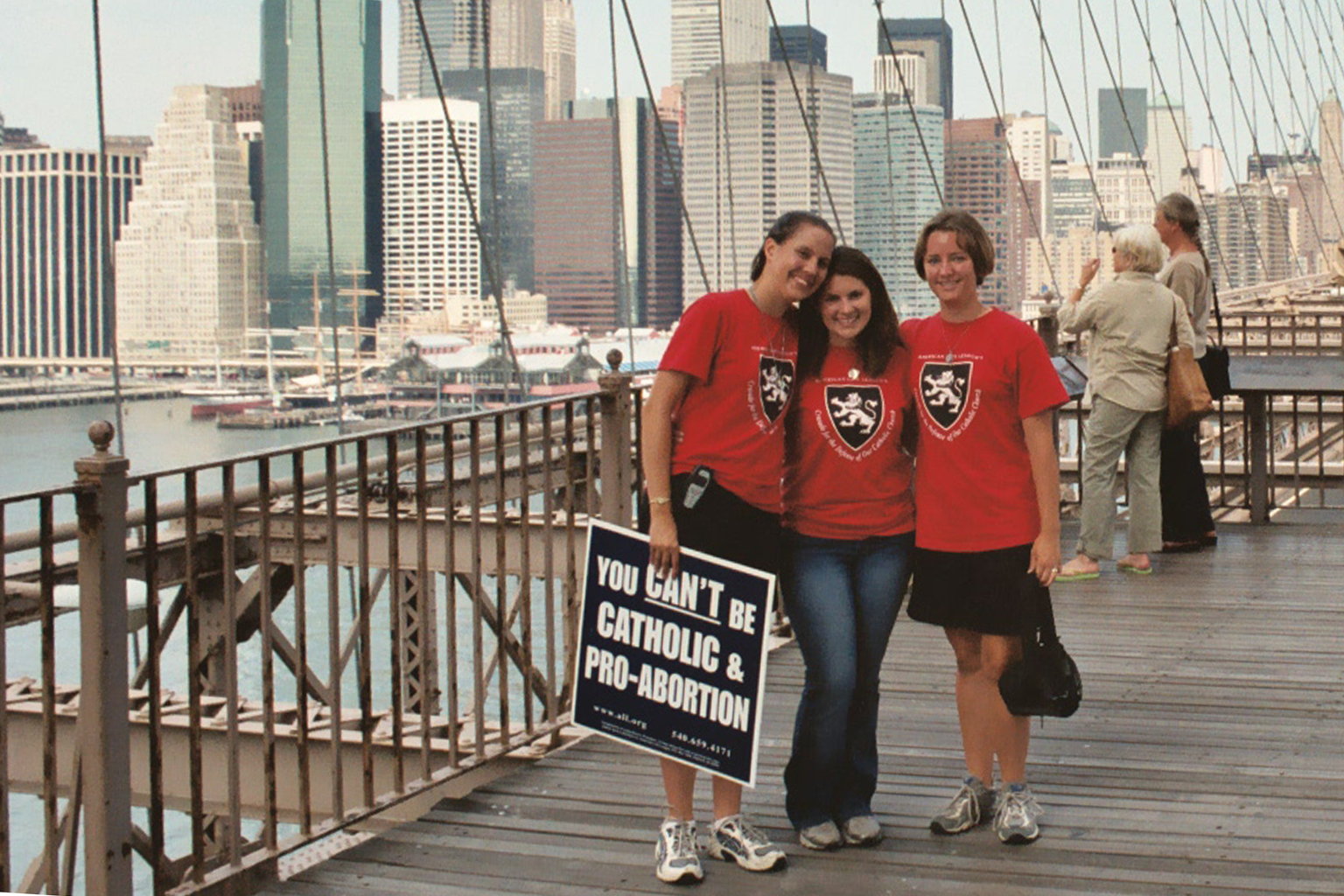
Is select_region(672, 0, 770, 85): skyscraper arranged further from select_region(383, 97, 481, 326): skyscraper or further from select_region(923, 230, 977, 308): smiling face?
select_region(923, 230, 977, 308): smiling face

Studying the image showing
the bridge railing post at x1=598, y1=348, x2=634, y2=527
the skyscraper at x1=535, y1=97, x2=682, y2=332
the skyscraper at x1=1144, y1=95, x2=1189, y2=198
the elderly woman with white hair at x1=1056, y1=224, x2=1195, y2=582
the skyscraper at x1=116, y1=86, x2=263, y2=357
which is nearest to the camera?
the bridge railing post at x1=598, y1=348, x2=634, y2=527

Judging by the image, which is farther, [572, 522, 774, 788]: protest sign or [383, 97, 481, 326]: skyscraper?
[383, 97, 481, 326]: skyscraper

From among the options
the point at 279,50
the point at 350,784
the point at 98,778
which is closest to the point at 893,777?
the point at 98,778

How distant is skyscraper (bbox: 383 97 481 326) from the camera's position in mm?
31844

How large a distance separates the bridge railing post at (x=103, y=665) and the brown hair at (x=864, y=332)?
1360mm

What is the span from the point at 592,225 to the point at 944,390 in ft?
98.2

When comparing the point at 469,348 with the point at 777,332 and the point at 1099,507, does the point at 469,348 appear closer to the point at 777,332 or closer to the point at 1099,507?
the point at 1099,507

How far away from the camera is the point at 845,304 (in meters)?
3.42

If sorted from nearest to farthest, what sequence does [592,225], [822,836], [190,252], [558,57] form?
[822,836], [190,252], [592,225], [558,57]

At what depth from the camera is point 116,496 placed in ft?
9.73

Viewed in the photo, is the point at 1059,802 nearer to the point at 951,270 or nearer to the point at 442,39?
the point at 951,270

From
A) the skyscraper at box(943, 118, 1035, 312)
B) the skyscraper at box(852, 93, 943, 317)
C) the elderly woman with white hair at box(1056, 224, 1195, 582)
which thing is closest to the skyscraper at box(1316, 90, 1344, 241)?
the skyscraper at box(943, 118, 1035, 312)

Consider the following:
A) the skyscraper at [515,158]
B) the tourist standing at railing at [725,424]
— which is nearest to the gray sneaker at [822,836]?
the tourist standing at railing at [725,424]

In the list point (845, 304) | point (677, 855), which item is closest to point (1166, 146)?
point (845, 304)
